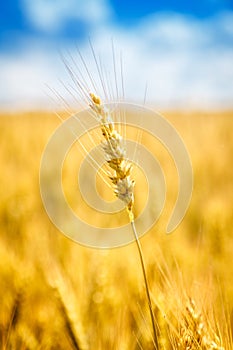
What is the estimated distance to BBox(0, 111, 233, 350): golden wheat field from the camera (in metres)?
1.16

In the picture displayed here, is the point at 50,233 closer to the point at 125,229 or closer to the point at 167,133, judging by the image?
the point at 125,229

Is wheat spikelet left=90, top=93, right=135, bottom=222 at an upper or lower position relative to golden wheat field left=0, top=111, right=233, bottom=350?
upper

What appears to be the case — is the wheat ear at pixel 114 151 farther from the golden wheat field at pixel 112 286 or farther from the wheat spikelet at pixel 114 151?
the golden wheat field at pixel 112 286

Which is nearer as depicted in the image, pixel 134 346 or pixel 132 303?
pixel 134 346

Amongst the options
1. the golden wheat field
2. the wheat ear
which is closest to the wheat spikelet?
the wheat ear

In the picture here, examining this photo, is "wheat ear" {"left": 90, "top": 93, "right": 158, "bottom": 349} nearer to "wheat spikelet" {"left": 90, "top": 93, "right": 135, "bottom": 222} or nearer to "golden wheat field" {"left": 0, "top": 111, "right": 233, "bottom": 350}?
"wheat spikelet" {"left": 90, "top": 93, "right": 135, "bottom": 222}

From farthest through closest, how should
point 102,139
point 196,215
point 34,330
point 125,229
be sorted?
point 196,215
point 125,229
point 34,330
point 102,139

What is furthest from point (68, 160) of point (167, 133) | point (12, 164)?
point (167, 133)

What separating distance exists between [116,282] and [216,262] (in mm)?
531

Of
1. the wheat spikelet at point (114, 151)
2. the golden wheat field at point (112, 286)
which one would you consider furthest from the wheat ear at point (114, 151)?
the golden wheat field at point (112, 286)

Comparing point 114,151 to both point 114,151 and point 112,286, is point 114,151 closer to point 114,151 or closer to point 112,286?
point 114,151

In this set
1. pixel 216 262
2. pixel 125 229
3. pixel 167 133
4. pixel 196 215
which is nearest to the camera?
pixel 216 262

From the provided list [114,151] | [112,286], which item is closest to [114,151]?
[114,151]

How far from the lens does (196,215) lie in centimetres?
398
